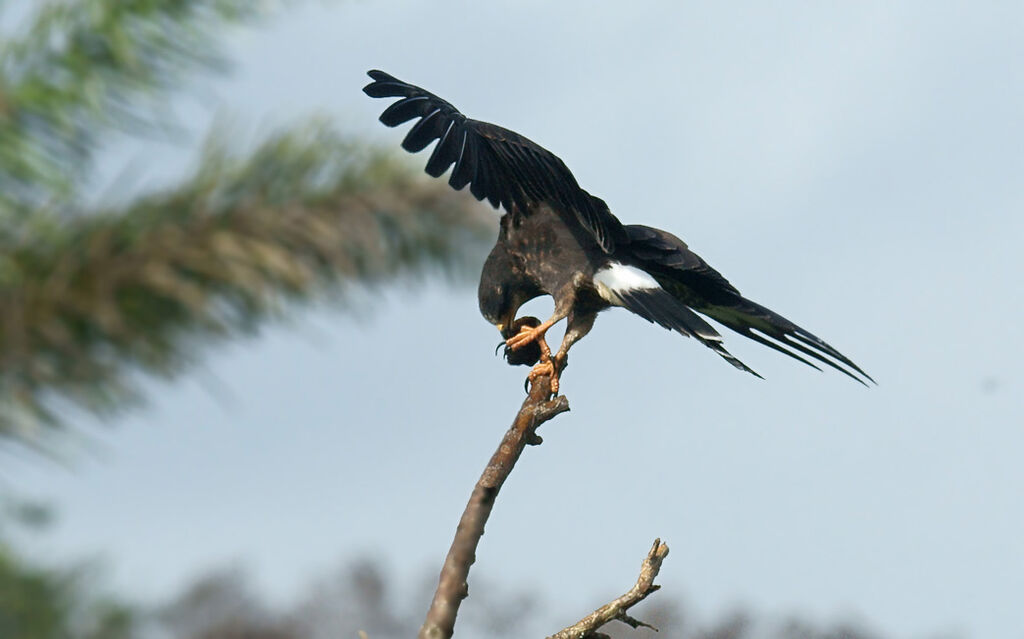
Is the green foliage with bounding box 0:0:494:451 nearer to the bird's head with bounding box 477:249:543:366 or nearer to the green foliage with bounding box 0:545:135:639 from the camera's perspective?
the green foliage with bounding box 0:545:135:639

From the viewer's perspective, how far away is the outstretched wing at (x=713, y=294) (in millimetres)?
2758

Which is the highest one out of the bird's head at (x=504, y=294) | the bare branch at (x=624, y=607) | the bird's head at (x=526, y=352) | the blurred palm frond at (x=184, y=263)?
the blurred palm frond at (x=184, y=263)

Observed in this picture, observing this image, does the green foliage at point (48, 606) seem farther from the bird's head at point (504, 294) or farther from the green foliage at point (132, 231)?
the bird's head at point (504, 294)

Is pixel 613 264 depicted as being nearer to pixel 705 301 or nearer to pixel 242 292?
pixel 705 301

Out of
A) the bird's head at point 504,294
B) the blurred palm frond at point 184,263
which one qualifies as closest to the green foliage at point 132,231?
the blurred palm frond at point 184,263

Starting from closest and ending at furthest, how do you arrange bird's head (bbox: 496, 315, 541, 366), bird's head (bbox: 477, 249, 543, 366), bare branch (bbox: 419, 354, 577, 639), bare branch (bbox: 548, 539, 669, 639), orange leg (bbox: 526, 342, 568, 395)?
bare branch (bbox: 419, 354, 577, 639) < bare branch (bbox: 548, 539, 669, 639) < orange leg (bbox: 526, 342, 568, 395) < bird's head (bbox: 496, 315, 541, 366) < bird's head (bbox: 477, 249, 543, 366)

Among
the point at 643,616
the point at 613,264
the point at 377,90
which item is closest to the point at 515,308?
the point at 613,264

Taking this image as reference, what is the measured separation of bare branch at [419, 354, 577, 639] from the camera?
2041 millimetres

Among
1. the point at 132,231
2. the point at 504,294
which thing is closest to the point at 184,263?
the point at 132,231

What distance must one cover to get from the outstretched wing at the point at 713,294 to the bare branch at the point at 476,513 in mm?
584

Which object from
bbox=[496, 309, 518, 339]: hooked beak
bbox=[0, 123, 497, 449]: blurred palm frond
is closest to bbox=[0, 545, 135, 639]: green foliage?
bbox=[0, 123, 497, 449]: blurred palm frond

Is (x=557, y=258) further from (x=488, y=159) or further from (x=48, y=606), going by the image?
(x=48, y=606)

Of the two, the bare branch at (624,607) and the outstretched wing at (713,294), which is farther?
the outstretched wing at (713,294)

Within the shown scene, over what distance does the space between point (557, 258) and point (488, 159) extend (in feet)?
1.06
